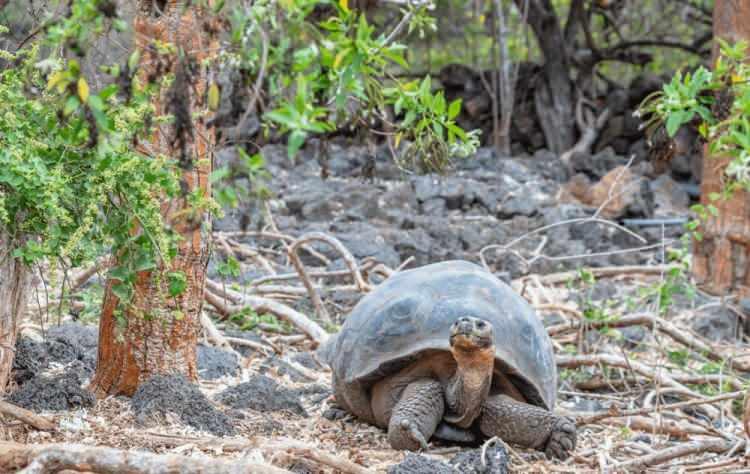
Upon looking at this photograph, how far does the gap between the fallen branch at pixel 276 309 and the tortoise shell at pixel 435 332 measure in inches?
48.4

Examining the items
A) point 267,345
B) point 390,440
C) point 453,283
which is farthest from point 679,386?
point 267,345

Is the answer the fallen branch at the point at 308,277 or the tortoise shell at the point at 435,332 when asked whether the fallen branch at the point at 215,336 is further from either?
the tortoise shell at the point at 435,332

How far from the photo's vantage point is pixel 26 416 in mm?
2785

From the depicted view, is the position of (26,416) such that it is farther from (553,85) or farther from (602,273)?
(553,85)

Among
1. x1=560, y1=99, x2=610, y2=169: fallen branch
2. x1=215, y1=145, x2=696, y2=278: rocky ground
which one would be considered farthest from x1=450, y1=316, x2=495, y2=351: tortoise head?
x1=560, y1=99, x2=610, y2=169: fallen branch

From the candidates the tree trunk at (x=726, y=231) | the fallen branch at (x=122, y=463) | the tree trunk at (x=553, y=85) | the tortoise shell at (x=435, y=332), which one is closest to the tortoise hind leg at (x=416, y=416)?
the tortoise shell at (x=435, y=332)

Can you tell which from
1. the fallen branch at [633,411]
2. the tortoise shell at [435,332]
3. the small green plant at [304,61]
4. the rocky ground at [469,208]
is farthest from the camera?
the rocky ground at [469,208]

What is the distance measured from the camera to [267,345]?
485 centimetres

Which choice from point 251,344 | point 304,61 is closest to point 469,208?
point 251,344

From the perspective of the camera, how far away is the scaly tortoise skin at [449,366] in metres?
3.28

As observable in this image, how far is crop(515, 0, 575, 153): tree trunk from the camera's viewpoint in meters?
14.7

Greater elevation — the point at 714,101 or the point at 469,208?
the point at 714,101

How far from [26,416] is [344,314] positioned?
3.21 meters

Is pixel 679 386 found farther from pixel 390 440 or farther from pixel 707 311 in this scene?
pixel 707 311
